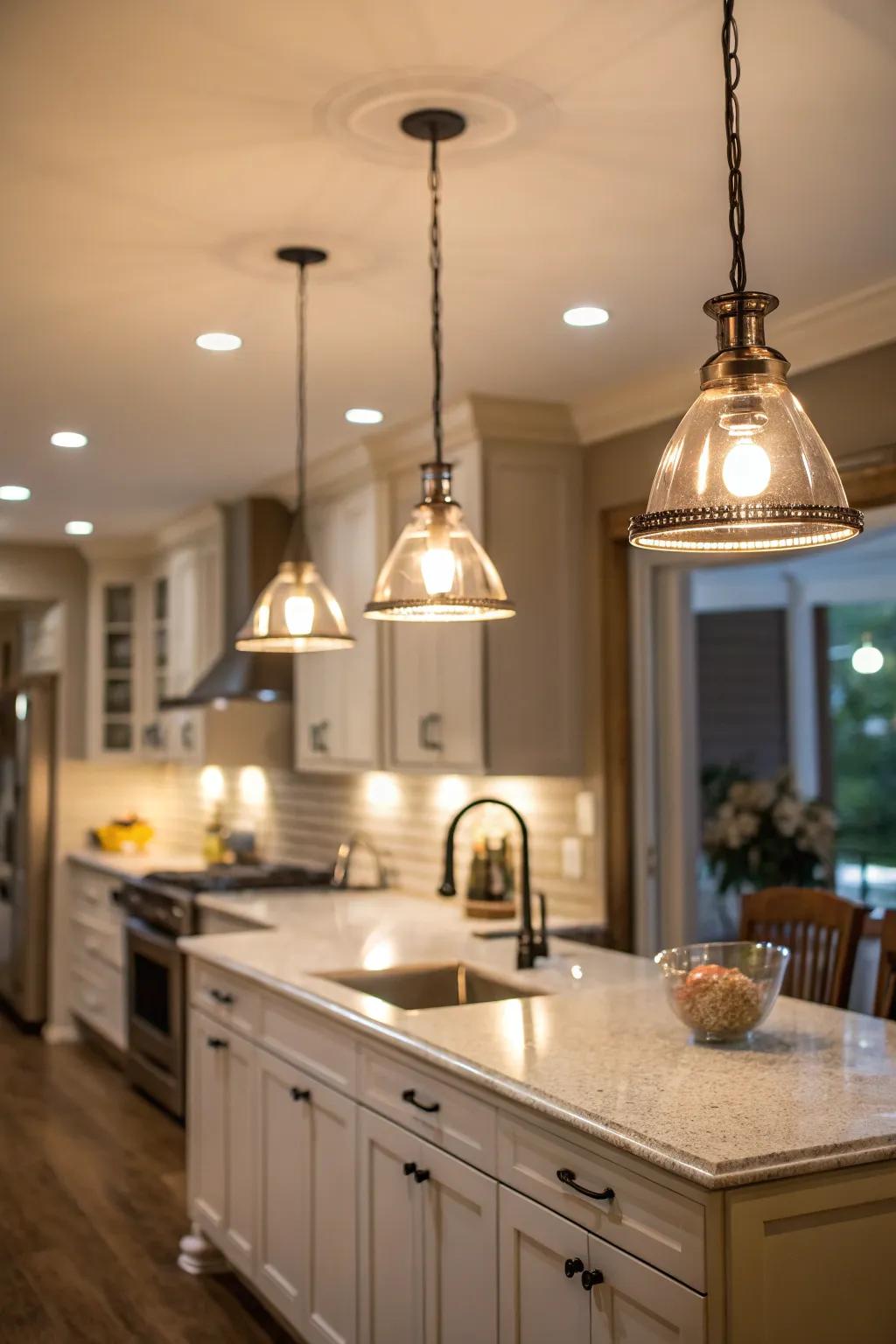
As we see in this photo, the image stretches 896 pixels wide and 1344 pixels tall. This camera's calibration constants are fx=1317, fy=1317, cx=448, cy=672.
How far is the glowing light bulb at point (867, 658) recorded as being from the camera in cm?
722

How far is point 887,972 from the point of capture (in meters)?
2.93

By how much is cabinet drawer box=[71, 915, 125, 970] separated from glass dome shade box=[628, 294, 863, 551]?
5.06 meters

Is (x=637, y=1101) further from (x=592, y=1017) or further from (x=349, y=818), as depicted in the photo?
(x=349, y=818)

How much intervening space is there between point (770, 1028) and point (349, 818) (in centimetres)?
341

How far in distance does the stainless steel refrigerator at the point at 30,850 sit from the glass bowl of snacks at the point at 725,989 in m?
5.39

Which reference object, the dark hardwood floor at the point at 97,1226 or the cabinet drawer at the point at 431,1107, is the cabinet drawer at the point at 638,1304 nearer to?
the cabinet drawer at the point at 431,1107

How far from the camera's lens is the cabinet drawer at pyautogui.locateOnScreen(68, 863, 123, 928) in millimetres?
6465

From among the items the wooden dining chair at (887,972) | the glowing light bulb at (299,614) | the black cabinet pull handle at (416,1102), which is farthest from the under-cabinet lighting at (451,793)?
the black cabinet pull handle at (416,1102)

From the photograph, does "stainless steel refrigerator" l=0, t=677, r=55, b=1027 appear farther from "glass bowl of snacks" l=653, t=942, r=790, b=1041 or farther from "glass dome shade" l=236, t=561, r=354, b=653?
"glass bowl of snacks" l=653, t=942, r=790, b=1041

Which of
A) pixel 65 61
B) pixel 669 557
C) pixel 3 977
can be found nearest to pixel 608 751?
pixel 669 557

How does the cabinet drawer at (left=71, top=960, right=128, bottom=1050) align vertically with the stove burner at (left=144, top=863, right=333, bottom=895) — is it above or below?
below

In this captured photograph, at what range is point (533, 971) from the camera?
135 inches

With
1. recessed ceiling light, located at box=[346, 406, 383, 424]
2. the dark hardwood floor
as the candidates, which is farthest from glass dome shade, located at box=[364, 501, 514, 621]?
the dark hardwood floor

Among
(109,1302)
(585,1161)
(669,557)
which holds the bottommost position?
(109,1302)
